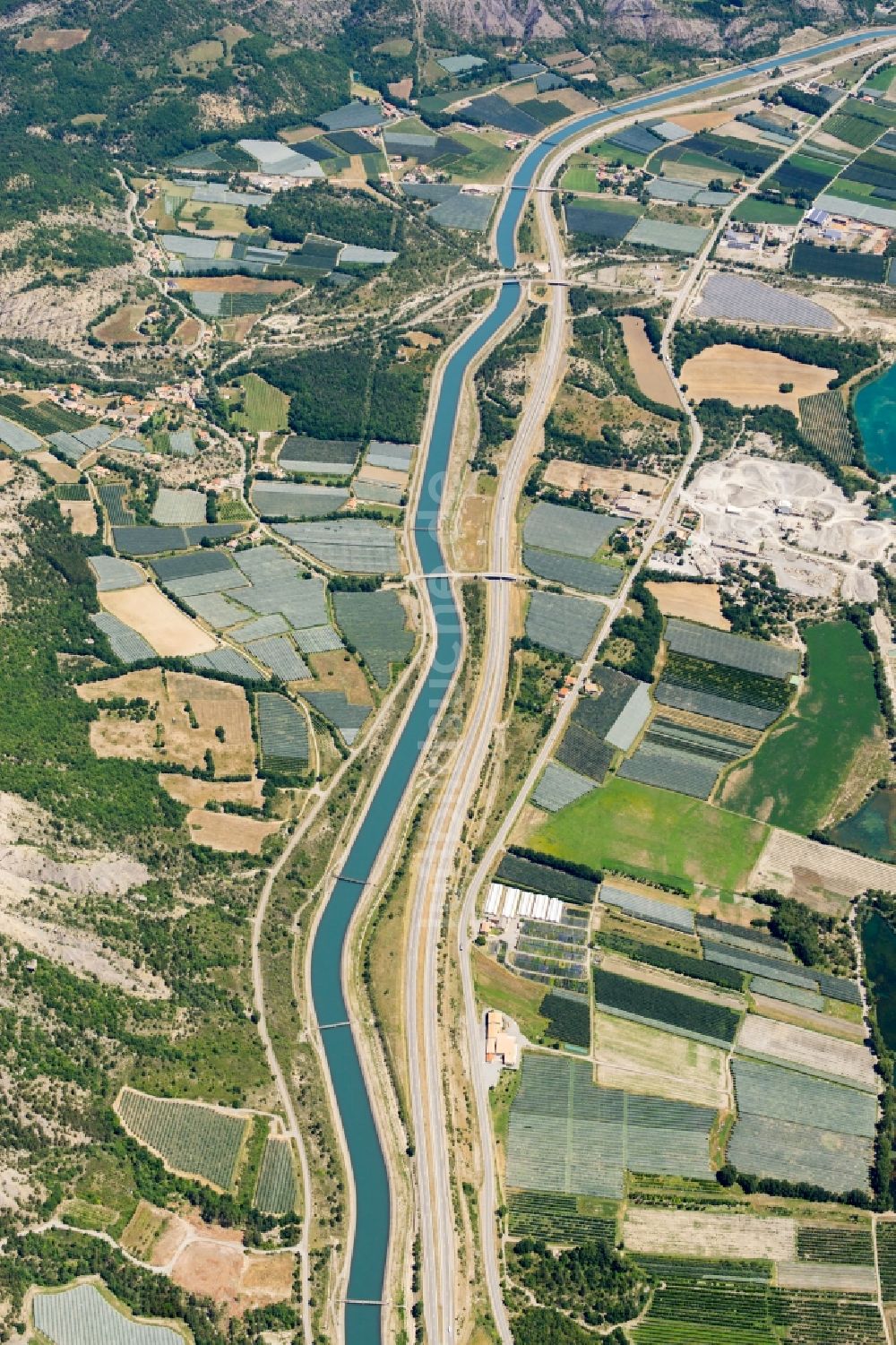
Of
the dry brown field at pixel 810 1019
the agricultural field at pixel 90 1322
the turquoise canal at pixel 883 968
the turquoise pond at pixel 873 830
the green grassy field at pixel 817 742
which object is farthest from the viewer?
the green grassy field at pixel 817 742

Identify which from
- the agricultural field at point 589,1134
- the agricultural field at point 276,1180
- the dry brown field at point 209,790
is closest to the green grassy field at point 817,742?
the agricultural field at point 589,1134

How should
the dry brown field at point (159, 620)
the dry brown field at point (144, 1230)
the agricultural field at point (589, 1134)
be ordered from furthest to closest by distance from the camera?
1. the dry brown field at point (159, 620)
2. the agricultural field at point (589, 1134)
3. the dry brown field at point (144, 1230)

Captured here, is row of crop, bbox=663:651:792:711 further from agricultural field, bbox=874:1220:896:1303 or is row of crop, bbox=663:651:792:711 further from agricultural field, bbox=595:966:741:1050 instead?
agricultural field, bbox=874:1220:896:1303

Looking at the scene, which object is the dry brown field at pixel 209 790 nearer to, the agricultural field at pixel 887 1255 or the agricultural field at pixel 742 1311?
the agricultural field at pixel 742 1311

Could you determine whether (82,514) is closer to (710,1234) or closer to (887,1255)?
(710,1234)

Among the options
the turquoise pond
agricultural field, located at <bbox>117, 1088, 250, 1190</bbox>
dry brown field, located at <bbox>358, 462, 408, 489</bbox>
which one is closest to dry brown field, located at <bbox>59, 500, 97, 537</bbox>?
dry brown field, located at <bbox>358, 462, 408, 489</bbox>

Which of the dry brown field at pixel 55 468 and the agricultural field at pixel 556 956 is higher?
the dry brown field at pixel 55 468

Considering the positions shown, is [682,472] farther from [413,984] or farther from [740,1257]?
[740,1257]
